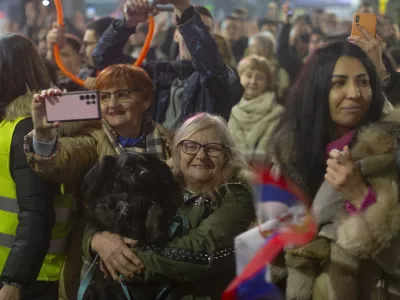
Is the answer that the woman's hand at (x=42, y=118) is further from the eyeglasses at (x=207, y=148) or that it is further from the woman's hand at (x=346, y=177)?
Result: the woman's hand at (x=346, y=177)

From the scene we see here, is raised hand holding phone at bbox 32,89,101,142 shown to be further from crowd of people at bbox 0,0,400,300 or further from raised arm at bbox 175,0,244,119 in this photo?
raised arm at bbox 175,0,244,119

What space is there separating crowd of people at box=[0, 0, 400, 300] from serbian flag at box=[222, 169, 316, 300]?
3.0 inches

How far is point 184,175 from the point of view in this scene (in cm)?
281

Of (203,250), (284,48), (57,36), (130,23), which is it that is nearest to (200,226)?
(203,250)

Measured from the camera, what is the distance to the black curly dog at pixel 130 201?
8.70 ft

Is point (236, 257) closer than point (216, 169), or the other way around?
point (236, 257)

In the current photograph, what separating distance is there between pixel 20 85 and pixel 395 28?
570 centimetres

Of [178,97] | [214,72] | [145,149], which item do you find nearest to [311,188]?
[145,149]

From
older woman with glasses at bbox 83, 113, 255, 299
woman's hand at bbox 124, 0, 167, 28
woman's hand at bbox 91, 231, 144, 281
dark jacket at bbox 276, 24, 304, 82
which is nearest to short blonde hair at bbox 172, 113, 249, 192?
older woman with glasses at bbox 83, 113, 255, 299

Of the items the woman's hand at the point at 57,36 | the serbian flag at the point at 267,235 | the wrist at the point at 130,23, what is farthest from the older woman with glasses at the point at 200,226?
the woman's hand at the point at 57,36

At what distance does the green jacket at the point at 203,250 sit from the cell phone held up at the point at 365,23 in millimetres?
761

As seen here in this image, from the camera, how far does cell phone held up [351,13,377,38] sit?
2.90 m

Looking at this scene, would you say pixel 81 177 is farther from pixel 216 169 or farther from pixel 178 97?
pixel 178 97

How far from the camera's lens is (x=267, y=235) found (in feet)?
8.04
